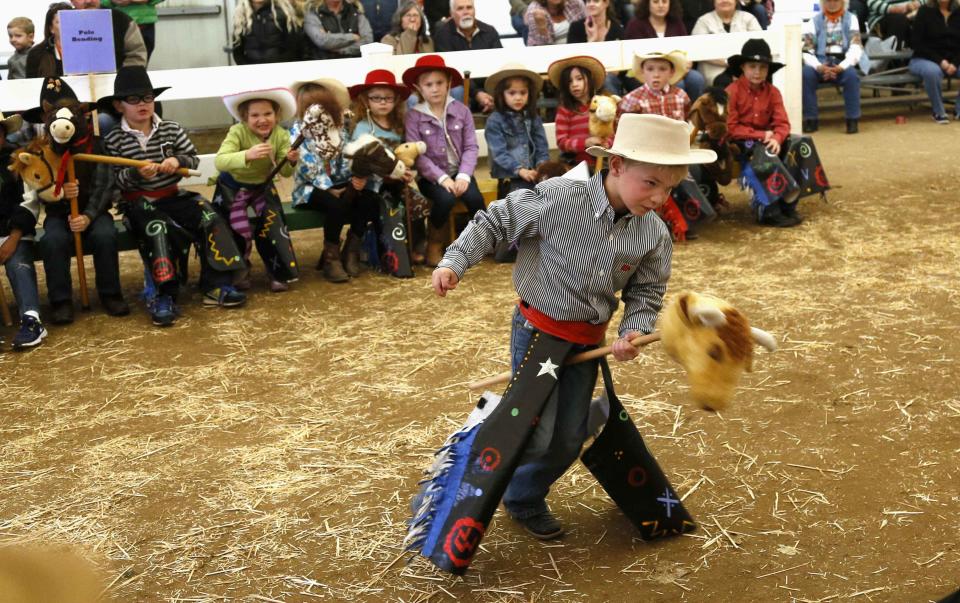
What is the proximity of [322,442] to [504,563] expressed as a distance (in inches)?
52.5

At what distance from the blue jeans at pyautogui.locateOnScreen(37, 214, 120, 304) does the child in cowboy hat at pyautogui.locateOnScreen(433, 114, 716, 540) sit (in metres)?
3.86

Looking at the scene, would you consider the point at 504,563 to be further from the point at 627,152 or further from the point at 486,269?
the point at 486,269

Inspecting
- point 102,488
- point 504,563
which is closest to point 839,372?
point 504,563

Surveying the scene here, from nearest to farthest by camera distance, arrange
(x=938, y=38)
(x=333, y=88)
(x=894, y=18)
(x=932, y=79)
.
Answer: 1. (x=333, y=88)
2. (x=932, y=79)
3. (x=938, y=38)
4. (x=894, y=18)

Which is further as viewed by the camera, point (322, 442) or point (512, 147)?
point (512, 147)

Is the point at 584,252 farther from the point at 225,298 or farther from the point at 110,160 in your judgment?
the point at 110,160

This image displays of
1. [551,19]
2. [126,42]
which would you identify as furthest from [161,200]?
[551,19]

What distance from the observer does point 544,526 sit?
13.3 feet

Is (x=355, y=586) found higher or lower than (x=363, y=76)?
lower

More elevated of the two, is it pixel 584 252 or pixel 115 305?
pixel 584 252

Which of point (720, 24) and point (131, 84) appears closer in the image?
point (131, 84)

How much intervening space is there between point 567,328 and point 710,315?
0.55 metres

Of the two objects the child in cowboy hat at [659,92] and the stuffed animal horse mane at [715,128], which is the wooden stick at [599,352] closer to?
the child in cowboy hat at [659,92]

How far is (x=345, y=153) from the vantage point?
24.7ft
